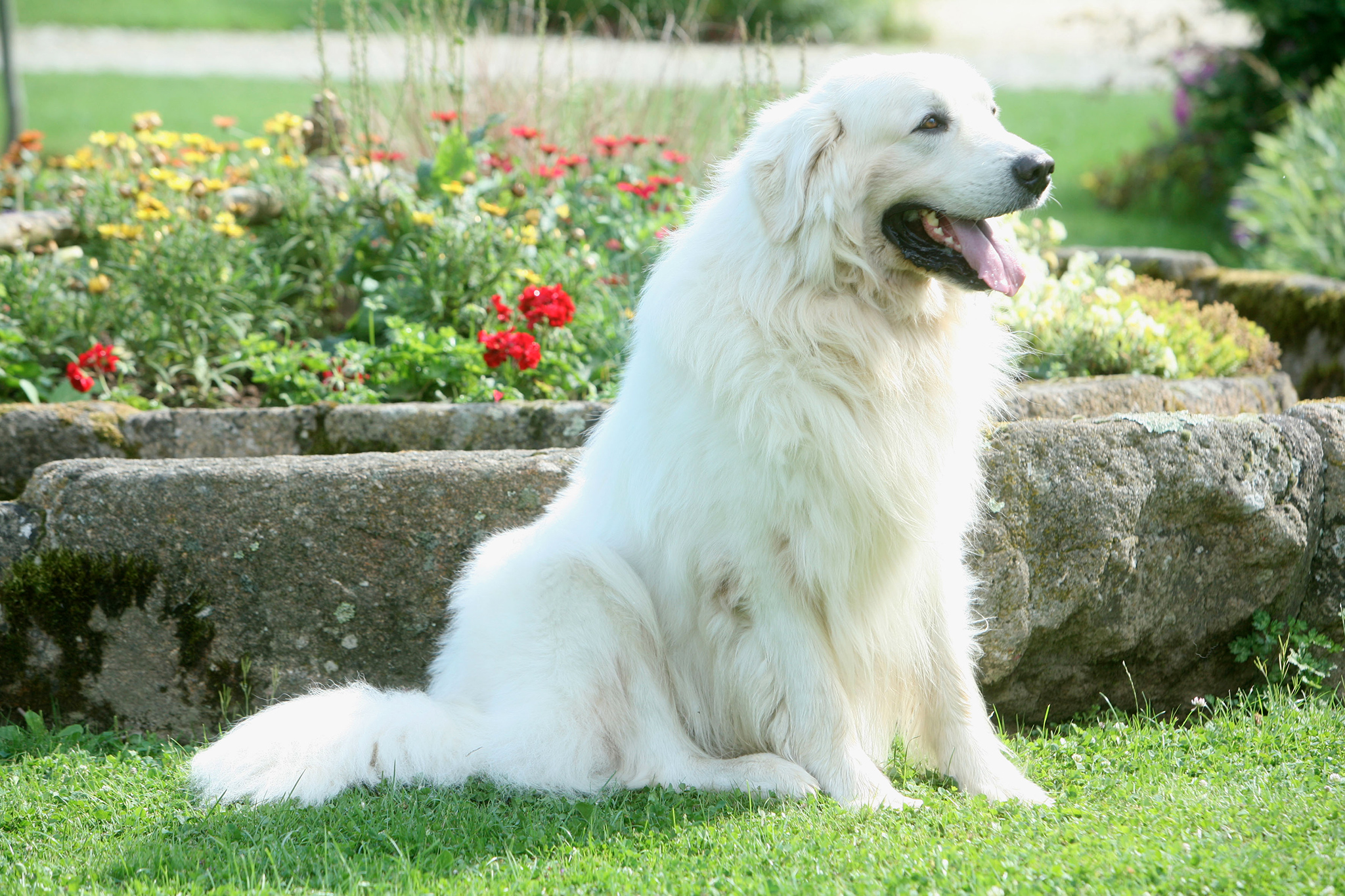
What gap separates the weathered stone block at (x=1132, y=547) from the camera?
11.8 ft

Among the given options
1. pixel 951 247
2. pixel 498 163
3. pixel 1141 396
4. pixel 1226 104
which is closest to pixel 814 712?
pixel 951 247

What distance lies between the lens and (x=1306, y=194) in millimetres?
7391

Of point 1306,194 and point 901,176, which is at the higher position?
point 901,176

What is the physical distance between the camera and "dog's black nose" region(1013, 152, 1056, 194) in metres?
2.77

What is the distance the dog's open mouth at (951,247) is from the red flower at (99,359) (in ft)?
10.6

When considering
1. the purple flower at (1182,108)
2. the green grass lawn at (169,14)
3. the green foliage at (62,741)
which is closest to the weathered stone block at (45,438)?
the green foliage at (62,741)

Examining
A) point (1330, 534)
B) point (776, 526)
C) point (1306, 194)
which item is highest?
point (1306, 194)

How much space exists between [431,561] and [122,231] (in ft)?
7.94

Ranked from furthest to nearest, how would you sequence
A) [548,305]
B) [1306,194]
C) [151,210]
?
1. [1306,194]
2. [151,210]
3. [548,305]

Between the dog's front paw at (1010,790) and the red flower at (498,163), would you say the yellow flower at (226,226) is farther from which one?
the dog's front paw at (1010,790)

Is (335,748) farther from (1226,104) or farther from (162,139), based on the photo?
(1226,104)

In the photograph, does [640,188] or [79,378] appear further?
[640,188]

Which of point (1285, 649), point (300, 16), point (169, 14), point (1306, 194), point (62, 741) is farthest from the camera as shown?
point (169, 14)

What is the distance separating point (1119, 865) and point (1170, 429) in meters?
1.68
